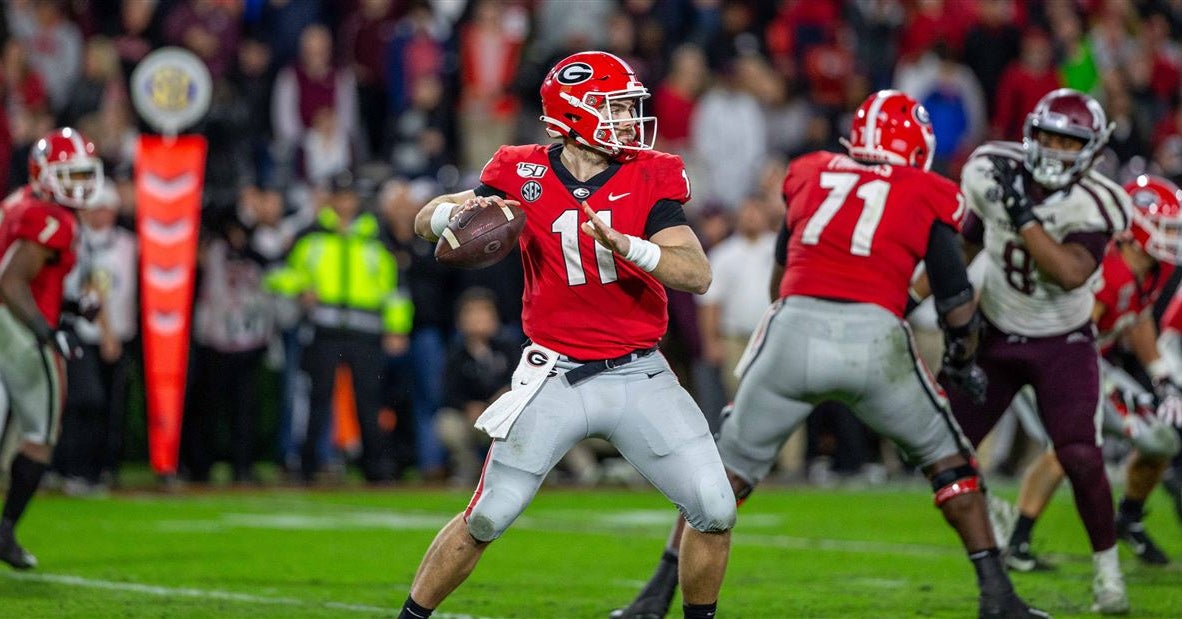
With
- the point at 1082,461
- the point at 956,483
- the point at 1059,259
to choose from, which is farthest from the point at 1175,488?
the point at 956,483

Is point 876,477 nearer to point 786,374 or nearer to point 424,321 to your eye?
point 424,321

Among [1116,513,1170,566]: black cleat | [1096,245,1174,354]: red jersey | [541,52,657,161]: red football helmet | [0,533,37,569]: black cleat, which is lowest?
[1116,513,1170,566]: black cleat

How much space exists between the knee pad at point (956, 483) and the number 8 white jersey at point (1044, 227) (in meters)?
0.87

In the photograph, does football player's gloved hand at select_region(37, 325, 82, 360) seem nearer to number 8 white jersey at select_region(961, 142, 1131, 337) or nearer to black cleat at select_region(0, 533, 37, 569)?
black cleat at select_region(0, 533, 37, 569)

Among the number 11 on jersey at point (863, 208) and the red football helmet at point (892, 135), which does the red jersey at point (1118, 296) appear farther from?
the number 11 on jersey at point (863, 208)

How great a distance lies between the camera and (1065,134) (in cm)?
688

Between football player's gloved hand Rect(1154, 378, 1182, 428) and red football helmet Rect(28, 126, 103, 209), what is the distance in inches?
201

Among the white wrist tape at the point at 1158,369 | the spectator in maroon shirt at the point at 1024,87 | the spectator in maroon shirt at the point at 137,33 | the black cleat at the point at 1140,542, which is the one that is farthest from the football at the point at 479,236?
the spectator in maroon shirt at the point at 1024,87

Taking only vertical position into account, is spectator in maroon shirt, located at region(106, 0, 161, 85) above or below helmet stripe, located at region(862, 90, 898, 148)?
below

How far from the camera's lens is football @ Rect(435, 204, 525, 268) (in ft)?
17.2

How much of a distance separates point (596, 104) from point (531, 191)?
338 mm

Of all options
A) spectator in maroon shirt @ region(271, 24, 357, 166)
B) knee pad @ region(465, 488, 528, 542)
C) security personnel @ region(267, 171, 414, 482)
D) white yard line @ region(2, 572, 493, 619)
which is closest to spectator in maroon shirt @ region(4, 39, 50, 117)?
spectator in maroon shirt @ region(271, 24, 357, 166)

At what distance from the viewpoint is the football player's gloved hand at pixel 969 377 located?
6668 millimetres

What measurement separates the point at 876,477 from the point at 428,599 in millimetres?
8925
